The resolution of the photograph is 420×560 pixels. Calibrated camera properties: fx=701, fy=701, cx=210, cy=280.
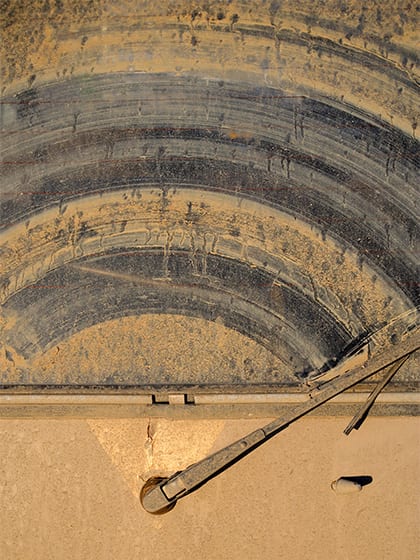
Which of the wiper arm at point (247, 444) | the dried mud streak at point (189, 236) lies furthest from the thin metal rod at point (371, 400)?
the dried mud streak at point (189, 236)

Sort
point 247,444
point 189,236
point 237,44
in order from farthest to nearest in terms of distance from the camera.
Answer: point 237,44
point 189,236
point 247,444

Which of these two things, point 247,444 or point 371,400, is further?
point 371,400

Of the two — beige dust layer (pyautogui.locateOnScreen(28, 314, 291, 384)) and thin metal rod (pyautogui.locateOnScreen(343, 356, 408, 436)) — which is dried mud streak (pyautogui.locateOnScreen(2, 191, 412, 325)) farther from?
beige dust layer (pyautogui.locateOnScreen(28, 314, 291, 384))

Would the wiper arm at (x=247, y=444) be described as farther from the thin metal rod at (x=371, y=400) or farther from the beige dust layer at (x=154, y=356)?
the beige dust layer at (x=154, y=356)

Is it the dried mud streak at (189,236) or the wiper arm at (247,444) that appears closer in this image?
the wiper arm at (247,444)

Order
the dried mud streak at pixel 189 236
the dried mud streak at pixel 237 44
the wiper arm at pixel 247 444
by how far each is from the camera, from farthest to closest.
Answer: the dried mud streak at pixel 237 44
the dried mud streak at pixel 189 236
the wiper arm at pixel 247 444

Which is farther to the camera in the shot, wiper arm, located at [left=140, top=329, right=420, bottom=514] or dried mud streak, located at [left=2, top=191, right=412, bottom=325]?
dried mud streak, located at [left=2, top=191, right=412, bottom=325]

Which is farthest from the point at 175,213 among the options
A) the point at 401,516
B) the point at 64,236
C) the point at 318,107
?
the point at 401,516

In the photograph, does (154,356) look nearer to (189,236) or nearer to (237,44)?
(189,236)

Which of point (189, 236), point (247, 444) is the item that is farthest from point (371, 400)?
point (189, 236)

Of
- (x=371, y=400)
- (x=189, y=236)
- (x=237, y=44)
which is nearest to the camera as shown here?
(x=371, y=400)

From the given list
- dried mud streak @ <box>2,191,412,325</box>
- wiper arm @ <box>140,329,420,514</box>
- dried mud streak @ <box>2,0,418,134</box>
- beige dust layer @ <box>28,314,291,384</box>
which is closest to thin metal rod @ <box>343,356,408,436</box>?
wiper arm @ <box>140,329,420,514</box>

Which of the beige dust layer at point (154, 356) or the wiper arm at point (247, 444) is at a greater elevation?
the beige dust layer at point (154, 356)

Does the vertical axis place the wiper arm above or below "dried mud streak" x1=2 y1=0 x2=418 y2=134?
below
